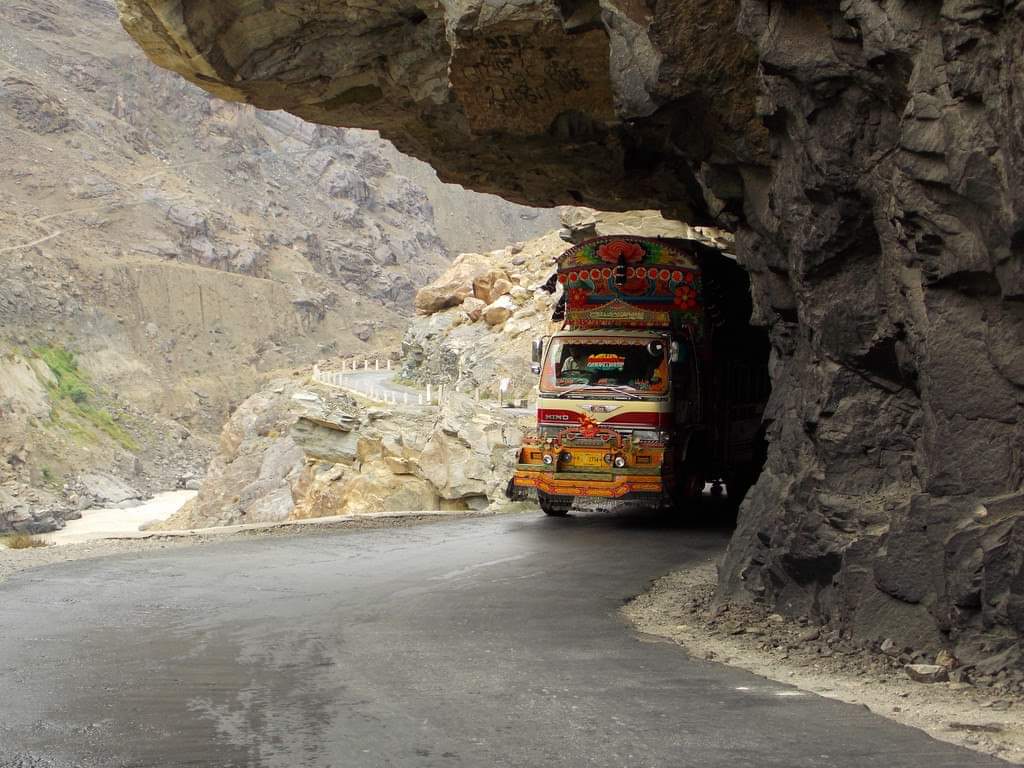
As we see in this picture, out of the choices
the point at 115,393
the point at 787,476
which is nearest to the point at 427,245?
the point at 115,393

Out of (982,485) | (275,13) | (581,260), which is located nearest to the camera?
(982,485)

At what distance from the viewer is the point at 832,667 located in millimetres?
8352

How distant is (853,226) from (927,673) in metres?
3.74

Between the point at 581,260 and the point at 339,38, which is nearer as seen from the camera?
the point at 339,38

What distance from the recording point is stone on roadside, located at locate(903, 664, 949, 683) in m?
7.57

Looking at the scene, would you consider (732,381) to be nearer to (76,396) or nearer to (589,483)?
(589,483)

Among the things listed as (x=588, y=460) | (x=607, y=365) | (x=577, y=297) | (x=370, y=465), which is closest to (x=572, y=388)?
(x=607, y=365)

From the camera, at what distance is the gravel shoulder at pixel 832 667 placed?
21.6ft

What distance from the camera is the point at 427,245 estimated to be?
399ft

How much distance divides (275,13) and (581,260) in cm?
574

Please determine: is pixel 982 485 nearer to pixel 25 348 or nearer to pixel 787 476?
pixel 787 476

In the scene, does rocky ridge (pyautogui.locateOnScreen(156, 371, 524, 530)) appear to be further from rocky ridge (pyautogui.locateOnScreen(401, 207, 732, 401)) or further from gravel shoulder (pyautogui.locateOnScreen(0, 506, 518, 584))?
rocky ridge (pyautogui.locateOnScreen(401, 207, 732, 401))

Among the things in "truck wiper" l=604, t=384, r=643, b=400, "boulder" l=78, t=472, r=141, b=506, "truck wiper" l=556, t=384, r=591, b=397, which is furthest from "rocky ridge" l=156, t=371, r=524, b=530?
"boulder" l=78, t=472, r=141, b=506

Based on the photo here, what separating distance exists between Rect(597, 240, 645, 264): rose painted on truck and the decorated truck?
0.05 feet
